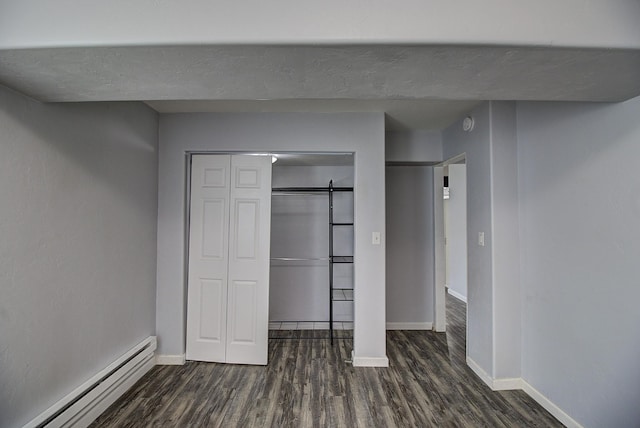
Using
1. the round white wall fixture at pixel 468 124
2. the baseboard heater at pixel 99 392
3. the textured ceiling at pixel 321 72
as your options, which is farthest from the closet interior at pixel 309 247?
the textured ceiling at pixel 321 72

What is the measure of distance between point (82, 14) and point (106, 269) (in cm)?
161

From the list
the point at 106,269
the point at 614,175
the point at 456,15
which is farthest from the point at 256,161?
the point at 614,175

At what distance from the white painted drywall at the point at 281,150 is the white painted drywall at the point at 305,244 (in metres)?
1.04

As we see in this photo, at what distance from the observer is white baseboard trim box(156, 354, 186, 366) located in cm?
258

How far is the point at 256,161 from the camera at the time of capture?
2695mm

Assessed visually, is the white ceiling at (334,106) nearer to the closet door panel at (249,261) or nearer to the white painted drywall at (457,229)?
the closet door panel at (249,261)

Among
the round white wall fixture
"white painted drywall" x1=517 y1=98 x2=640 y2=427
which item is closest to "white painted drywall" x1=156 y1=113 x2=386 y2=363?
the round white wall fixture

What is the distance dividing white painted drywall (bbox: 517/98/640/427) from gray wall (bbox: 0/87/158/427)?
312cm

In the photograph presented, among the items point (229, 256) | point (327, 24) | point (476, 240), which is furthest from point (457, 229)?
point (327, 24)

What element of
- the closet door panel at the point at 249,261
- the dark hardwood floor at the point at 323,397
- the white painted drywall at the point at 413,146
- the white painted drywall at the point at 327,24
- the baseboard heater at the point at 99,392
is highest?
the white painted drywall at the point at 413,146

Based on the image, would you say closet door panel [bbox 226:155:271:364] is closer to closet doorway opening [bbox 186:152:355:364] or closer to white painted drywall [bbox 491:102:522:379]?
closet doorway opening [bbox 186:152:355:364]

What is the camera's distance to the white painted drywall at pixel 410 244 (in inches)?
141

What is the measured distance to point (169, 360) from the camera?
2.59m

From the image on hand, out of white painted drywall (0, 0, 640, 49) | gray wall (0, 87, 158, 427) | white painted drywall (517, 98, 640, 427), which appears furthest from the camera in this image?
white painted drywall (517, 98, 640, 427)
